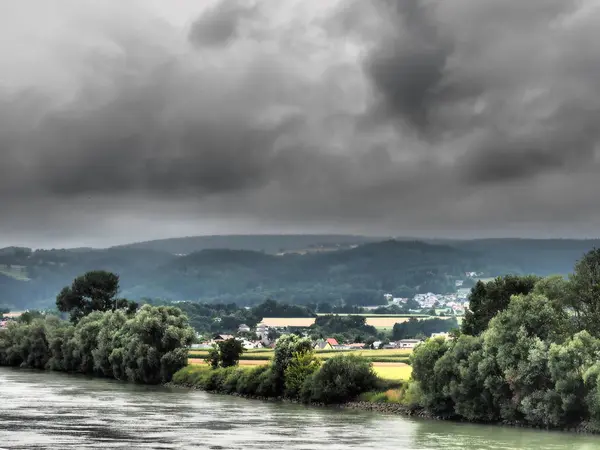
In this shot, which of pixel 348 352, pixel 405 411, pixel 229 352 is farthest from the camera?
pixel 348 352

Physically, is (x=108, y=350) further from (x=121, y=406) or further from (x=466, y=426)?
(x=466, y=426)

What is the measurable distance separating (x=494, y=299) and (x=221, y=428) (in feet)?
153

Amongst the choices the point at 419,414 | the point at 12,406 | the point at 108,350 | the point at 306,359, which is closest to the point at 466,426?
the point at 419,414

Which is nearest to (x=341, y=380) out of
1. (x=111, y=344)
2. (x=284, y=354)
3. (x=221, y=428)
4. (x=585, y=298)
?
(x=284, y=354)

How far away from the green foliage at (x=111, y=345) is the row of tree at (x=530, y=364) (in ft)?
181

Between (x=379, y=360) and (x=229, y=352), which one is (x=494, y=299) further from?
(x=229, y=352)

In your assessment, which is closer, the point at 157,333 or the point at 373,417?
the point at 373,417

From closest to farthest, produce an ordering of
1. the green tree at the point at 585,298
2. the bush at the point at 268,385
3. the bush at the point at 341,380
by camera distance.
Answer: the green tree at the point at 585,298, the bush at the point at 341,380, the bush at the point at 268,385

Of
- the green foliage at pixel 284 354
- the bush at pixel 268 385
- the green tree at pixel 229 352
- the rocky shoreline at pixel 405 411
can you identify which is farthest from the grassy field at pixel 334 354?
the rocky shoreline at pixel 405 411

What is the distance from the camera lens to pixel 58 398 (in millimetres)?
104688

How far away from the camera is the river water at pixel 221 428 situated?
6750 cm

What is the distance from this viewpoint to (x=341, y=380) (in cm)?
9981

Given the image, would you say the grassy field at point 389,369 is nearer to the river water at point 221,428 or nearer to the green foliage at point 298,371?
the green foliage at point 298,371

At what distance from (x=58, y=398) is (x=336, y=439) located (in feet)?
146
